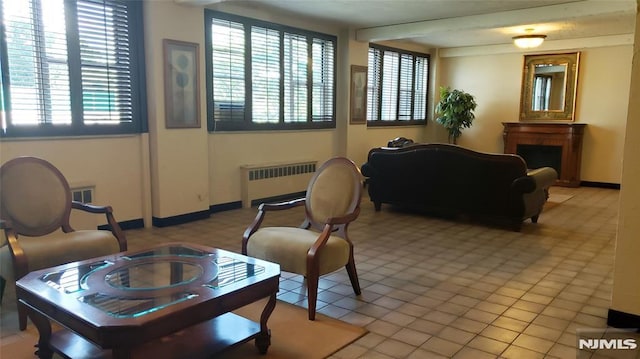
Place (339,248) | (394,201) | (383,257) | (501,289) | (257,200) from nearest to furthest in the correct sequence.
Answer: (339,248)
(501,289)
(383,257)
(394,201)
(257,200)

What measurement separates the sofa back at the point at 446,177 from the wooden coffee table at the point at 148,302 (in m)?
3.36

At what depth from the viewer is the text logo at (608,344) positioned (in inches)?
101

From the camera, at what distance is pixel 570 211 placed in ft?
20.4

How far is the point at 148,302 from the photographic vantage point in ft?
6.77

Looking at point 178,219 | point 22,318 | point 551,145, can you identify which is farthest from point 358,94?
point 22,318

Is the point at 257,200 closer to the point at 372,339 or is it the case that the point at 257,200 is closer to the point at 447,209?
the point at 447,209

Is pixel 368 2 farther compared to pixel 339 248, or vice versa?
pixel 368 2

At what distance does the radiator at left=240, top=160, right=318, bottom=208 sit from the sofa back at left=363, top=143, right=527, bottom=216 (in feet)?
3.94

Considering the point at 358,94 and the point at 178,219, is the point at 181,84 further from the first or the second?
the point at 358,94

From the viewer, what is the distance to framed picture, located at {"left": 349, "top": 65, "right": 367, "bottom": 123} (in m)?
7.62

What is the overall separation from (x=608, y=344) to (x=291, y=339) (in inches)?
66.8

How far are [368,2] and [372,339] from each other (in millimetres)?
4217

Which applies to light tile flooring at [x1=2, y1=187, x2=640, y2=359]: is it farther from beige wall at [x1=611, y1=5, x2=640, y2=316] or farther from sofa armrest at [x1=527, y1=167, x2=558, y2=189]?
sofa armrest at [x1=527, y1=167, x2=558, y2=189]

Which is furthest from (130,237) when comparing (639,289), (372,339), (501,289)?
(639,289)
